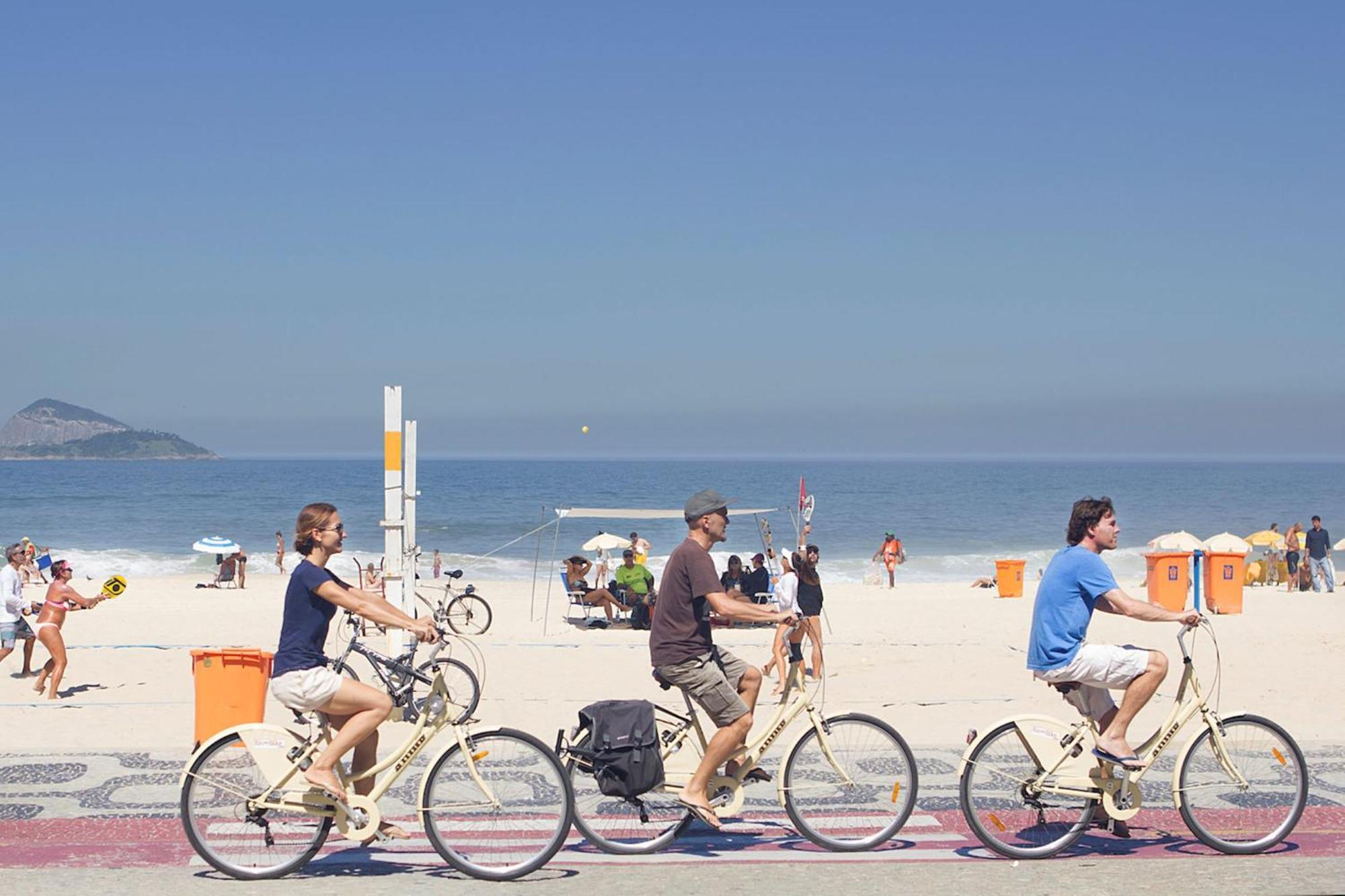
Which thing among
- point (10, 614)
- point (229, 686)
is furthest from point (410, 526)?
point (10, 614)

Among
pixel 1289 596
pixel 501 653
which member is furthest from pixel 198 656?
pixel 1289 596

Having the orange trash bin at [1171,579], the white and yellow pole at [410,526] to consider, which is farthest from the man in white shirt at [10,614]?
the orange trash bin at [1171,579]

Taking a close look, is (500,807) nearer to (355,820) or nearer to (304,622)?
(355,820)

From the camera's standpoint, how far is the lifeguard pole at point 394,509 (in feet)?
33.6

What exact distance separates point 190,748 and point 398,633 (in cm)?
227

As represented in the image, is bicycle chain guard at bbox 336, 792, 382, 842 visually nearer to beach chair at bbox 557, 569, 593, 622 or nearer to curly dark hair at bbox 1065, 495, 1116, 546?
curly dark hair at bbox 1065, 495, 1116, 546

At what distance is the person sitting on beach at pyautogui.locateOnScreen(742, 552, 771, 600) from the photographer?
1986cm

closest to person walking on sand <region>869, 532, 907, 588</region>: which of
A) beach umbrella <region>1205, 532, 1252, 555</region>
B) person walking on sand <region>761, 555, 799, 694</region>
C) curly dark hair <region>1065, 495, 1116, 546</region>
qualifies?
beach umbrella <region>1205, 532, 1252, 555</region>

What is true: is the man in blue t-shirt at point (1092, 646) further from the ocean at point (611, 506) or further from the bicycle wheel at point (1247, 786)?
the ocean at point (611, 506)

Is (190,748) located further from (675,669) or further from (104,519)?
(104,519)

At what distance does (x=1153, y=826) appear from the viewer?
6.48 m

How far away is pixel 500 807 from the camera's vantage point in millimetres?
5590

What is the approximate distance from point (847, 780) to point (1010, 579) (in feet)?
72.0

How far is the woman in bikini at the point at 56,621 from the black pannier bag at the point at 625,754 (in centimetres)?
804
